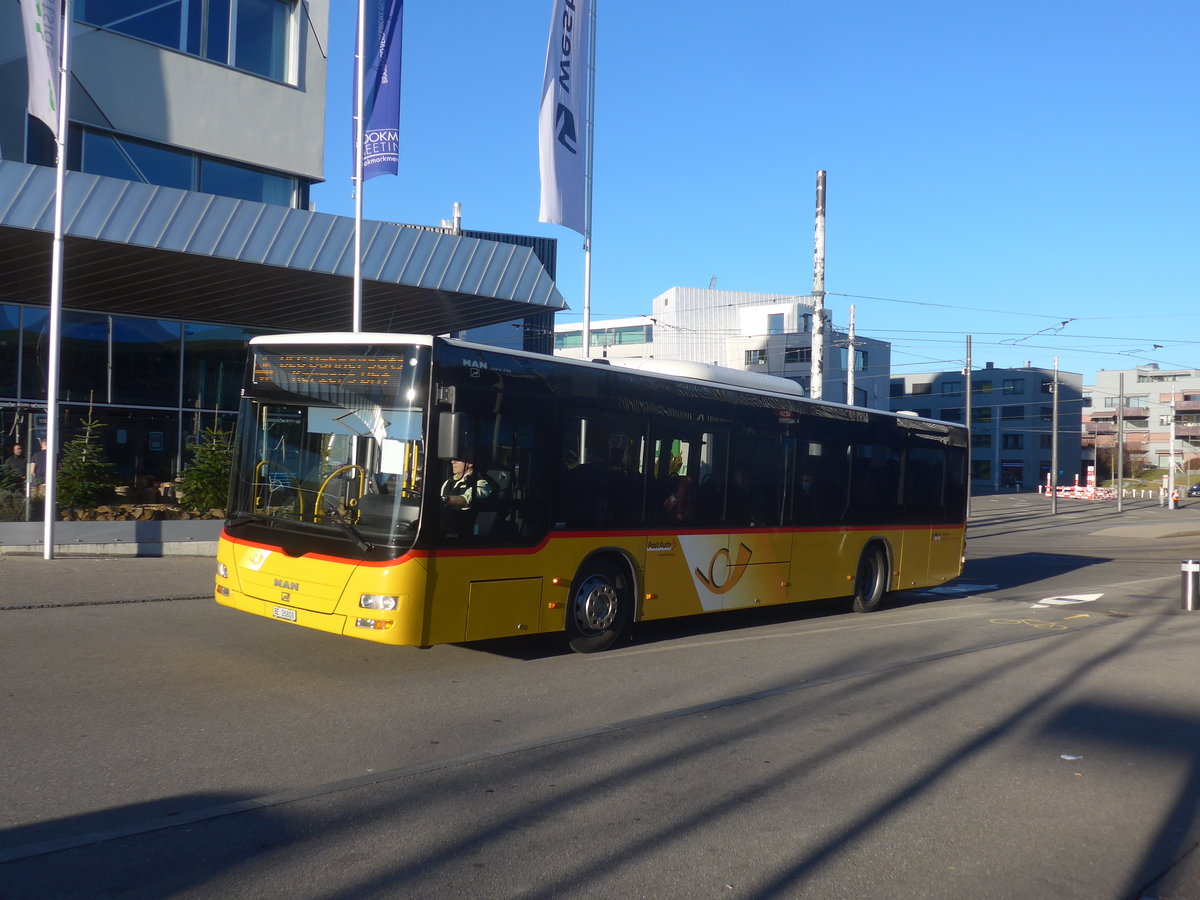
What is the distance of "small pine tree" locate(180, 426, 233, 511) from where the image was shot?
18.6 m

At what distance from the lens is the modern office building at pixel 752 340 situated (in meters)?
77.3

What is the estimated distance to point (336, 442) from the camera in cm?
873

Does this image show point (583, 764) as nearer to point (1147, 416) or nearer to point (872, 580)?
point (872, 580)

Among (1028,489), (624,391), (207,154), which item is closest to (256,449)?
(624,391)

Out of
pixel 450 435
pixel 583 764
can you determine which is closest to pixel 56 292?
pixel 450 435

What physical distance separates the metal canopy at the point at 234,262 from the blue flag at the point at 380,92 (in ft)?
9.67

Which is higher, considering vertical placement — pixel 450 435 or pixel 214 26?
pixel 214 26

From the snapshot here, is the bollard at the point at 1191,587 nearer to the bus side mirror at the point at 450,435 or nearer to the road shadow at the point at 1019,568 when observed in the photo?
the road shadow at the point at 1019,568

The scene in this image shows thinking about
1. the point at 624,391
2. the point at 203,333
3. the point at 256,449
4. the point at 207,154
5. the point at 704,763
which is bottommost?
the point at 704,763

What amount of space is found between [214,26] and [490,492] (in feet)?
59.3

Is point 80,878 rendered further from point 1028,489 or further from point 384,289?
point 1028,489

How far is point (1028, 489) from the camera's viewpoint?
3920 inches

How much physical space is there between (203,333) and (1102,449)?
382ft

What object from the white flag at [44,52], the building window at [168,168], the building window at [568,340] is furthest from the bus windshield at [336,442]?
the building window at [568,340]
